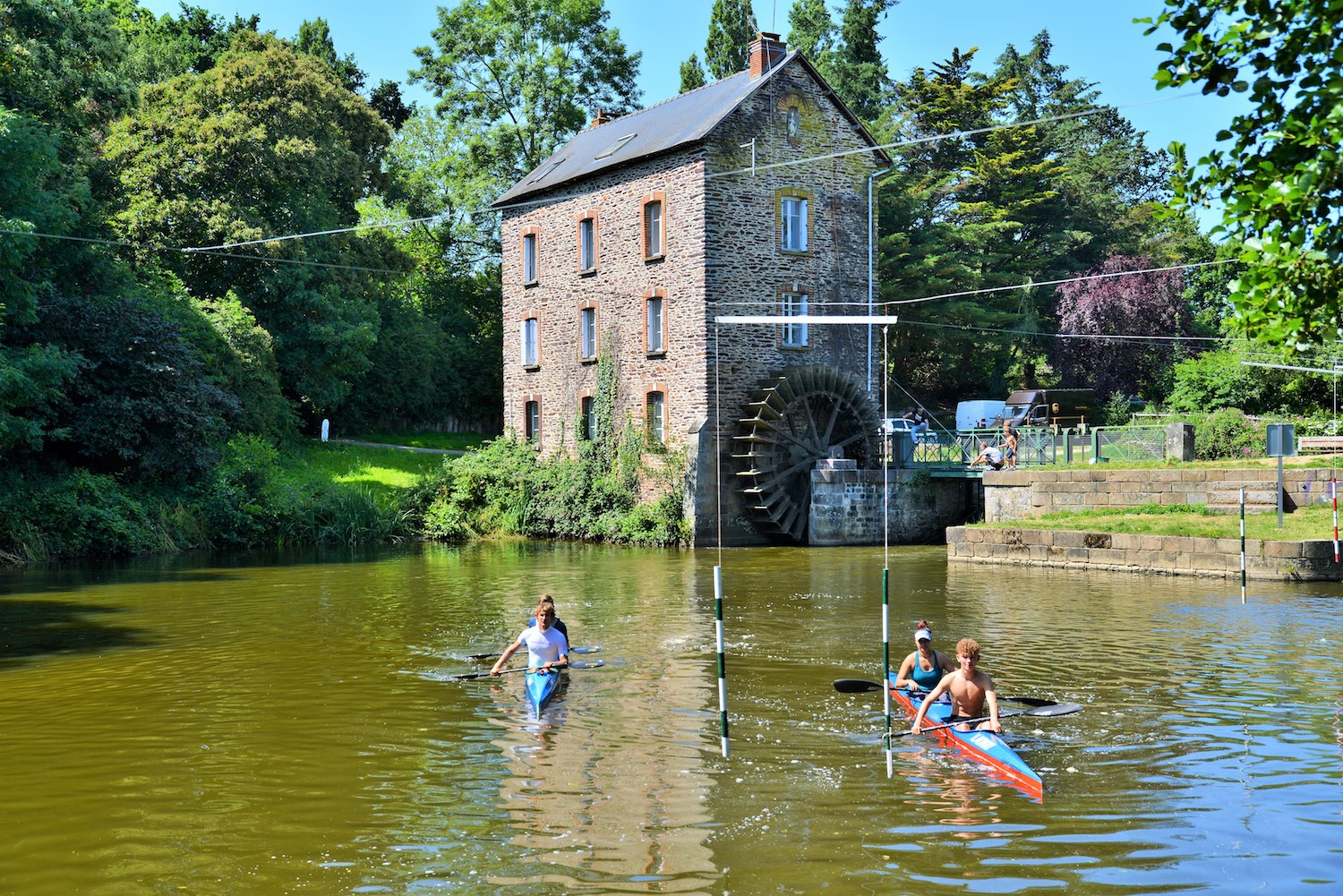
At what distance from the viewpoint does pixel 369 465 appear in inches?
1810

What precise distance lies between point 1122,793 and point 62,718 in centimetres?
988

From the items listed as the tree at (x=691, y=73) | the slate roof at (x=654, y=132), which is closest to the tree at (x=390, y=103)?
the tree at (x=691, y=73)

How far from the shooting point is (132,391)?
33.1m

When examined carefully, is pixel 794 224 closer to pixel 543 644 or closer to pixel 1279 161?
pixel 543 644

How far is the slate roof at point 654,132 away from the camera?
3569cm

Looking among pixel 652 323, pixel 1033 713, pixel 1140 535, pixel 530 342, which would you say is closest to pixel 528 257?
pixel 530 342

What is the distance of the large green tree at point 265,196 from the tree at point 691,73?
50.9 feet

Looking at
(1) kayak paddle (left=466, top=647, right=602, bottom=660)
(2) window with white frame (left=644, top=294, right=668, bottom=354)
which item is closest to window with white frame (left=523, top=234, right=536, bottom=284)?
(2) window with white frame (left=644, top=294, right=668, bottom=354)

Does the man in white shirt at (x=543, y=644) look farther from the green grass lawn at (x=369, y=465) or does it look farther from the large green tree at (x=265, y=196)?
the large green tree at (x=265, y=196)

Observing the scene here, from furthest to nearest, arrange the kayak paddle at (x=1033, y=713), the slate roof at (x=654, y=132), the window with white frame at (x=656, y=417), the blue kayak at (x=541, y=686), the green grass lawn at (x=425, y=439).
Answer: the green grass lawn at (x=425, y=439) → the window with white frame at (x=656, y=417) → the slate roof at (x=654, y=132) → the blue kayak at (x=541, y=686) → the kayak paddle at (x=1033, y=713)

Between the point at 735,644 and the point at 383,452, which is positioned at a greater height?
the point at 383,452

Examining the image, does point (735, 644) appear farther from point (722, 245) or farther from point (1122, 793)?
point (722, 245)

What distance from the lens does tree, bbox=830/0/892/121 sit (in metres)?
59.3

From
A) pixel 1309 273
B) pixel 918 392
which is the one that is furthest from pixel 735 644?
pixel 918 392
